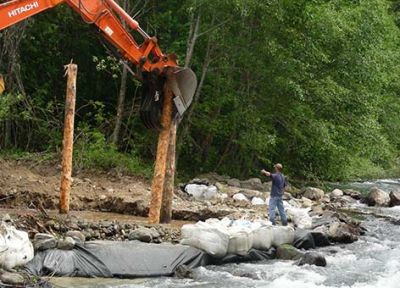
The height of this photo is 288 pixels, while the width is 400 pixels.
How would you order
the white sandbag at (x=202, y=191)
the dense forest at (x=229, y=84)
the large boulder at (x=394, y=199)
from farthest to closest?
the large boulder at (x=394, y=199) → the dense forest at (x=229, y=84) → the white sandbag at (x=202, y=191)

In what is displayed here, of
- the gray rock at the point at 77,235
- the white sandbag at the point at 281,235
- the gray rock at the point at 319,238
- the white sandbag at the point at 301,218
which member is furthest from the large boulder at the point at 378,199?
the gray rock at the point at 77,235

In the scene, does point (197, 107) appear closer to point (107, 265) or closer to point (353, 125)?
point (353, 125)

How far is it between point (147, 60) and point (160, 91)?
2.08 feet

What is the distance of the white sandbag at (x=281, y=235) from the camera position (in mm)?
10984

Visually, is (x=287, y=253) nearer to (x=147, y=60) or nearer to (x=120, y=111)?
(x=147, y=60)

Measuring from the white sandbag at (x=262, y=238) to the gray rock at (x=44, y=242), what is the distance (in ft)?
11.7

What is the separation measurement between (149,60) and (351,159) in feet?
38.5

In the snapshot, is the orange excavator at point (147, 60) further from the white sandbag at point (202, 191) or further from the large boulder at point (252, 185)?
the large boulder at point (252, 185)

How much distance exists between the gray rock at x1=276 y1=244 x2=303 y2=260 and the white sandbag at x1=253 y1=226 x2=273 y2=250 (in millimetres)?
211

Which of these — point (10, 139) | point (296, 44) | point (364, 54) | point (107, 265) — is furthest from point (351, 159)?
point (107, 265)

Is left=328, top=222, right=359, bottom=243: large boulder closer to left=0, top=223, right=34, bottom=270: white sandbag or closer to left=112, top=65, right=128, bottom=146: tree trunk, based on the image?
left=0, top=223, right=34, bottom=270: white sandbag

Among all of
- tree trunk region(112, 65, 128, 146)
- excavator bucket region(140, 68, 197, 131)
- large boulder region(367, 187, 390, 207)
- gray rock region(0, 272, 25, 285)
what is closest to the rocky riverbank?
large boulder region(367, 187, 390, 207)

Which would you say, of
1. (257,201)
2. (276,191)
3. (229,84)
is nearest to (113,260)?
(276,191)

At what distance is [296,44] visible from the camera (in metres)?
18.5
